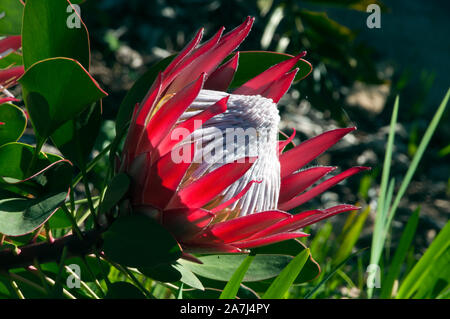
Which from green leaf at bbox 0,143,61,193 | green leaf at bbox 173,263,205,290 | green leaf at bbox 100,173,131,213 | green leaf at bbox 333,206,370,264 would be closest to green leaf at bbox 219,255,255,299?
green leaf at bbox 173,263,205,290

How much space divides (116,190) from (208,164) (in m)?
0.12

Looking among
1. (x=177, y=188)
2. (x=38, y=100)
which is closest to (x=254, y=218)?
(x=177, y=188)

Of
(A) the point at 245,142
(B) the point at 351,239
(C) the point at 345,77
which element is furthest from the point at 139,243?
(C) the point at 345,77

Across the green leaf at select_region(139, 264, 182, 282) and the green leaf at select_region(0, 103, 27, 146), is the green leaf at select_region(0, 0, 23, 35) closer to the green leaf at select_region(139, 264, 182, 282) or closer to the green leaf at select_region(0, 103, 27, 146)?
the green leaf at select_region(0, 103, 27, 146)

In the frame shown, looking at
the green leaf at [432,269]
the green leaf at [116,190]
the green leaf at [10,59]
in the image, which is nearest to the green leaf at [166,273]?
the green leaf at [116,190]

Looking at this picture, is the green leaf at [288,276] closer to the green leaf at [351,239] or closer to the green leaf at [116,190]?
the green leaf at [116,190]

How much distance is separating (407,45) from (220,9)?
2.35 metres

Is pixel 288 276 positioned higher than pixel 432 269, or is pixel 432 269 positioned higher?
pixel 288 276

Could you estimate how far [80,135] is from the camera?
78cm

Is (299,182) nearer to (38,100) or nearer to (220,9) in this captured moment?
(38,100)

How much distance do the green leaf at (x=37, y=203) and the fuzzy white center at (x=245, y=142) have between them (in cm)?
18

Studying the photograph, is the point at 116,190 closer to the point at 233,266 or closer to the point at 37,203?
the point at 37,203

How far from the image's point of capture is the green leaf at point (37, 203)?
0.63m
